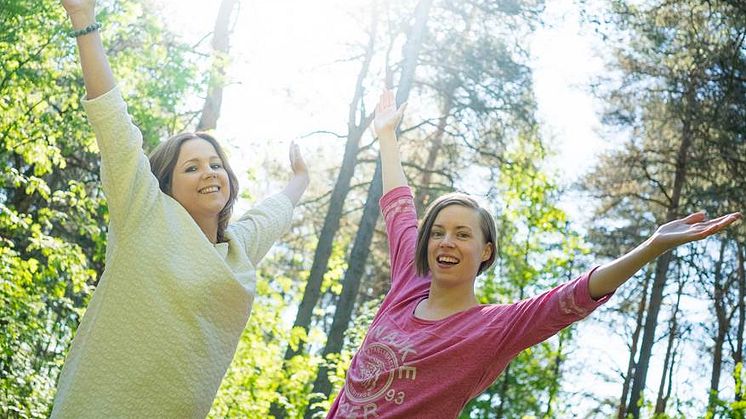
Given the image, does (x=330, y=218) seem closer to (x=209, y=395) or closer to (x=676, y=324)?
(x=676, y=324)

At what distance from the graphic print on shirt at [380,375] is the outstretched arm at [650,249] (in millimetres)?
583

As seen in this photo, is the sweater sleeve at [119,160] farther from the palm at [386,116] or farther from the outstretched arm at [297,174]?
the palm at [386,116]

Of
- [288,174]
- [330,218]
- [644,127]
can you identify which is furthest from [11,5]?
[644,127]

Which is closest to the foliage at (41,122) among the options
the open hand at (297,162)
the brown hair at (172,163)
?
the open hand at (297,162)

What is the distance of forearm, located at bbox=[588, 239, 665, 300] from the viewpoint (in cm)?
227

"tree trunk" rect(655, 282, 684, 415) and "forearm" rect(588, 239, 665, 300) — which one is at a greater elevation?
"tree trunk" rect(655, 282, 684, 415)

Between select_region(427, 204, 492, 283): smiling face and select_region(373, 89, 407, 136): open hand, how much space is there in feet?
2.28

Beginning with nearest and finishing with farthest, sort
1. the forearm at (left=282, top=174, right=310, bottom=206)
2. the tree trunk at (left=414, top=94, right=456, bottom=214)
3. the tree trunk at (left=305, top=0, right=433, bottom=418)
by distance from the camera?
the forearm at (left=282, top=174, right=310, bottom=206) → the tree trunk at (left=305, top=0, right=433, bottom=418) → the tree trunk at (left=414, top=94, right=456, bottom=214)

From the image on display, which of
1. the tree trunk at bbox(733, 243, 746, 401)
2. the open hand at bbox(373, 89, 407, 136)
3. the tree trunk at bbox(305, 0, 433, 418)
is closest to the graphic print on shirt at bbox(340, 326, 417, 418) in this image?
the open hand at bbox(373, 89, 407, 136)

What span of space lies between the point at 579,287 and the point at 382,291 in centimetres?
1378

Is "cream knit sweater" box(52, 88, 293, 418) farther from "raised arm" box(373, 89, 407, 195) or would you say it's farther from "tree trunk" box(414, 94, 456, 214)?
"tree trunk" box(414, 94, 456, 214)

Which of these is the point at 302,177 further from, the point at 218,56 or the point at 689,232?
the point at 218,56

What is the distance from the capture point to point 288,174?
14773 millimetres

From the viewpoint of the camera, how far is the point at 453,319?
8.60 feet
